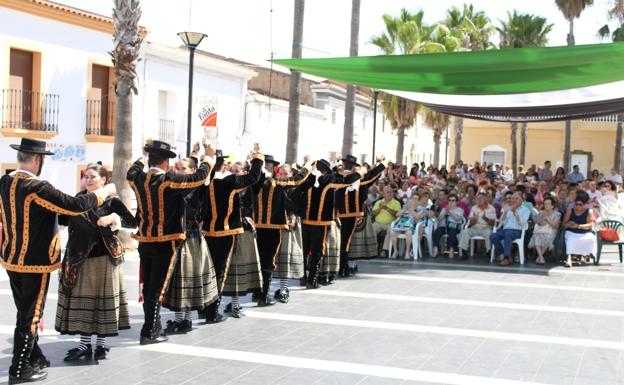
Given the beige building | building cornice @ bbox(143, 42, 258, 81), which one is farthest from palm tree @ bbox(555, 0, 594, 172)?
building cornice @ bbox(143, 42, 258, 81)

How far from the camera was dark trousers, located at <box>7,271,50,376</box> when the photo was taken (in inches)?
236

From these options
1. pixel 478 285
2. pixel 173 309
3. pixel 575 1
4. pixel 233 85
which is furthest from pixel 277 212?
pixel 575 1

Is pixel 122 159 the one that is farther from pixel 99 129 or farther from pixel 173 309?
pixel 99 129

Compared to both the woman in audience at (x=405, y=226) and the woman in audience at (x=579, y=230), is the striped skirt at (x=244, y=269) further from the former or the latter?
the woman in audience at (x=579, y=230)

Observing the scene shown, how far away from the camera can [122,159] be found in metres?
14.7

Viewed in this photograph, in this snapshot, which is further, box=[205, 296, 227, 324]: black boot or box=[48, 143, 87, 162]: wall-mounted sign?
box=[48, 143, 87, 162]: wall-mounted sign

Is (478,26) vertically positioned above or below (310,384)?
above

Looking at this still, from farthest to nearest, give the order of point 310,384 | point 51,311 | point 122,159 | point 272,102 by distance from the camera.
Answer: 1. point 272,102
2. point 122,159
3. point 51,311
4. point 310,384

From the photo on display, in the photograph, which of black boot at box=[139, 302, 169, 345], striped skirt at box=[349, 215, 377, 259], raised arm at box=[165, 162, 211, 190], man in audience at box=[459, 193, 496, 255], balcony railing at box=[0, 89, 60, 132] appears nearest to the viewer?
raised arm at box=[165, 162, 211, 190]

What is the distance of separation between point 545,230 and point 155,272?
8.88m

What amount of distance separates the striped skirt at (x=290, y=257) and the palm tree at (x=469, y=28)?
2754cm

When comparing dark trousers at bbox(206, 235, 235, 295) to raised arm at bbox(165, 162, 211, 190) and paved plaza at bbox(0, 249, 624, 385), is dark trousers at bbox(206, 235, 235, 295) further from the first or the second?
raised arm at bbox(165, 162, 211, 190)

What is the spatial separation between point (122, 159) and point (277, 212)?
6403 mm

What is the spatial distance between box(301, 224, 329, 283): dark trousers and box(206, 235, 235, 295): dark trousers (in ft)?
7.44
